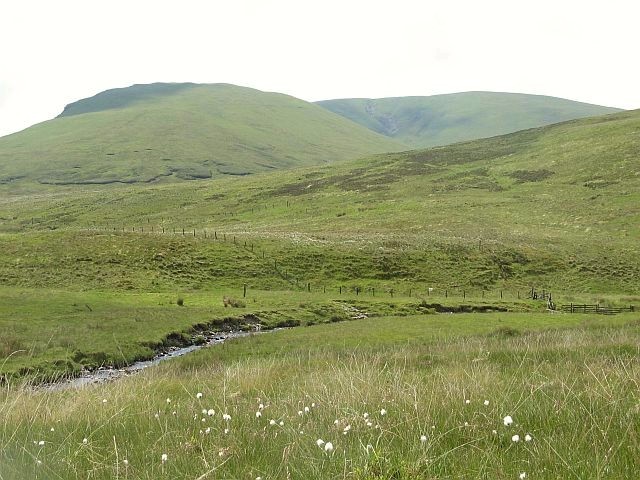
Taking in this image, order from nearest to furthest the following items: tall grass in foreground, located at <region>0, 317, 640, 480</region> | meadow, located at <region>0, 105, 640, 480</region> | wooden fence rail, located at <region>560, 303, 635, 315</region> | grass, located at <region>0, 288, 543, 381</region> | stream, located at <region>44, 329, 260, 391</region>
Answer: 1. tall grass in foreground, located at <region>0, 317, 640, 480</region>
2. meadow, located at <region>0, 105, 640, 480</region>
3. stream, located at <region>44, 329, 260, 391</region>
4. grass, located at <region>0, 288, 543, 381</region>
5. wooden fence rail, located at <region>560, 303, 635, 315</region>

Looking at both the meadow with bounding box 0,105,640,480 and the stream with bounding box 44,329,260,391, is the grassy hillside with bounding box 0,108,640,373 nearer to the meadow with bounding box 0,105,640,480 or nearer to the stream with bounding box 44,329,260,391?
the meadow with bounding box 0,105,640,480

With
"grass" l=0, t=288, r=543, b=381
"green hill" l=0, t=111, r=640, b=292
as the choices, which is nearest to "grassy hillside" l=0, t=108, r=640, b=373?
"grass" l=0, t=288, r=543, b=381

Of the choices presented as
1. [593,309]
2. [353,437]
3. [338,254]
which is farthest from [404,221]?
[353,437]

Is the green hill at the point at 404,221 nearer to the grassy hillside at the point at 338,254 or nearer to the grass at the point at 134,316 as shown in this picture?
the grassy hillside at the point at 338,254

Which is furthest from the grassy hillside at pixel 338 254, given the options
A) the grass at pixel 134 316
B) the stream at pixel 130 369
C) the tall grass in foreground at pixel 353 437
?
the tall grass in foreground at pixel 353 437

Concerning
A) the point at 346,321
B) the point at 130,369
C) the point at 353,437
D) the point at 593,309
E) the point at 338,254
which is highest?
the point at 353,437

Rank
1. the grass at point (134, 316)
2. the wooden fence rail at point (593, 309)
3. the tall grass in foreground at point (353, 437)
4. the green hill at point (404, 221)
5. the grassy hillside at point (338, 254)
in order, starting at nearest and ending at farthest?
the tall grass in foreground at point (353, 437), the grass at point (134, 316), the grassy hillside at point (338, 254), the wooden fence rail at point (593, 309), the green hill at point (404, 221)

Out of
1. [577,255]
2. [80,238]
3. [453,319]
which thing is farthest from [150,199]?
[453,319]

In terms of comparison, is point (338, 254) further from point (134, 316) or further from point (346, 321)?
point (134, 316)

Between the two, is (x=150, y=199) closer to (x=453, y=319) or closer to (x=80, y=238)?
(x=80, y=238)

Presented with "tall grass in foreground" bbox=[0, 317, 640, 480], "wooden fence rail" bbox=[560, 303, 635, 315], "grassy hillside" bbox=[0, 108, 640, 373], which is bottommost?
"wooden fence rail" bbox=[560, 303, 635, 315]

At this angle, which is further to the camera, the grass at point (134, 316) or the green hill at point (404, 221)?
the green hill at point (404, 221)

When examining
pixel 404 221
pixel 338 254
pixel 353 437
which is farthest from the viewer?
pixel 404 221

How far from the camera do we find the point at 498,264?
7212 cm
